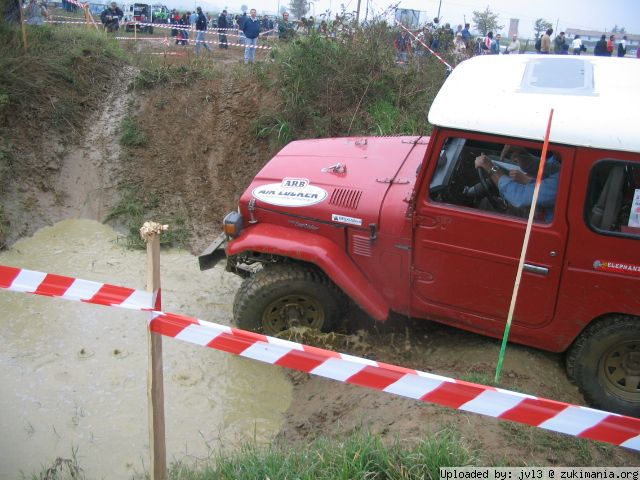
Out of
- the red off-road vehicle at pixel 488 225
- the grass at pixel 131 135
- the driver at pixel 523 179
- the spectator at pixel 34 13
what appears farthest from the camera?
the spectator at pixel 34 13

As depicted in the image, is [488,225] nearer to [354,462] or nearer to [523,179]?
[523,179]

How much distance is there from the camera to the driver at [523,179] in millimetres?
3500

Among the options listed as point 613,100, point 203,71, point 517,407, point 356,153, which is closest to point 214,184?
point 203,71

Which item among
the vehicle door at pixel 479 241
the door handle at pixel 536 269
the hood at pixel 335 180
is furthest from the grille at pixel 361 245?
the door handle at pixel 536 269

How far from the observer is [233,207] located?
24.3 feet

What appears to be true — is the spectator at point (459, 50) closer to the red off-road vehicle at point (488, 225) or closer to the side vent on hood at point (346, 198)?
the red off-road vehicle at point (488, 225)

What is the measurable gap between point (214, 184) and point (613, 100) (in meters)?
5.43

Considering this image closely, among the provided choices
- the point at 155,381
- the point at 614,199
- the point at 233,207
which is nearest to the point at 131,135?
the point at 233,207

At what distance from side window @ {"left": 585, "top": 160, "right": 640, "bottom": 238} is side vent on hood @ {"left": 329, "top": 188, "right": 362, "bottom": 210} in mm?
1529

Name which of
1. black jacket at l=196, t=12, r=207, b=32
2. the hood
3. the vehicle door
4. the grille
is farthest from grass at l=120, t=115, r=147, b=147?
black jacket at l=196, t=12, r=207, b=32

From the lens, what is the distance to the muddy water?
3807 mm

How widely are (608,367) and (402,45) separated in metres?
7.13

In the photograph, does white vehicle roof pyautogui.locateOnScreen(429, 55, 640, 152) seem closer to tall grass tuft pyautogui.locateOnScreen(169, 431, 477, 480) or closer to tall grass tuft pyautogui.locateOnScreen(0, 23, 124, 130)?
tall grass tuft pyautogui.locateOnScreen(169, 431, 477, 480)

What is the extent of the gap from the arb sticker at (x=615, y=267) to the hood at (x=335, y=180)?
53.8 inches
